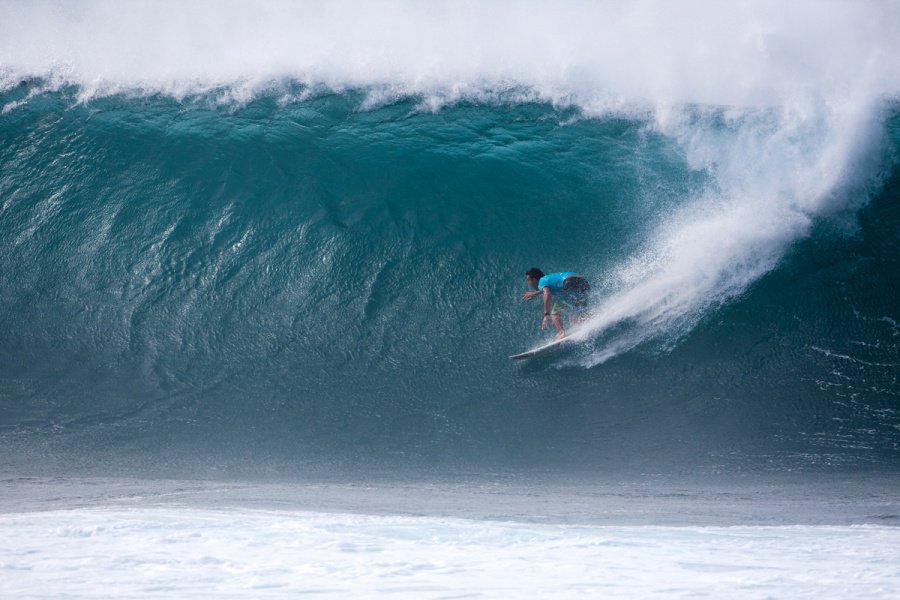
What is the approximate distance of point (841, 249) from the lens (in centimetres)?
724

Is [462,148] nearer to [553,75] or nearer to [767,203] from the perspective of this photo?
[553,75]

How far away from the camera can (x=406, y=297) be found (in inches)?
285

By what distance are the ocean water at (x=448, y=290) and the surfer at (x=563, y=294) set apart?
0.79ft

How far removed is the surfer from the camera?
22.2 ft

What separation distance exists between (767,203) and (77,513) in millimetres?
6663

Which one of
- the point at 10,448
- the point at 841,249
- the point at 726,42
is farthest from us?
the point at 726,42

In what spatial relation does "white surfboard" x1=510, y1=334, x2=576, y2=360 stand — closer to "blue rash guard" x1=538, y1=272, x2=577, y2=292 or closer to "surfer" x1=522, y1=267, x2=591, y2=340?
"surfer" x1=522, y1=267, x2=591, y2=340

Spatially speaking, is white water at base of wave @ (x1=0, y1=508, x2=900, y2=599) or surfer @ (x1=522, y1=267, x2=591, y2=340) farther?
surfer @ (x1=522, y1=267, x2=591, y2=340)

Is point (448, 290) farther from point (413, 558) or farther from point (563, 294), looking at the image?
point (413, 558)

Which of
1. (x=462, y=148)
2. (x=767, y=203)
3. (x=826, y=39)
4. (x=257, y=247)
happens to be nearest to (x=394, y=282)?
(x=257, y=247)

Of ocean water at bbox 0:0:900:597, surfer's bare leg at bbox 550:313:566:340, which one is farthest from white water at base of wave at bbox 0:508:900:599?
surfer's bare leg at bbox 550:313:566:340

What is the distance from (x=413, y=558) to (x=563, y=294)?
3435 mm

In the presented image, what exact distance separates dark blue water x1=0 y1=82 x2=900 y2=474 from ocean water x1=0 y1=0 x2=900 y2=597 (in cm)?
3

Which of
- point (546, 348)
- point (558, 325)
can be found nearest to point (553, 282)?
point (558, 325)
